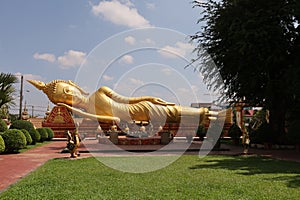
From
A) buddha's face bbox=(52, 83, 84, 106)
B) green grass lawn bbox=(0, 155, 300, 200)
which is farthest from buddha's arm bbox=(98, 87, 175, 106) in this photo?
green grass lawn bbox=(0, 155, 300, 200)

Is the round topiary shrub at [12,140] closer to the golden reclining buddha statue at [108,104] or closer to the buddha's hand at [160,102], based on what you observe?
the golden reclining buddha statue at [108,104]

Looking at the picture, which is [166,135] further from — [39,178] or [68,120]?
[39,178]

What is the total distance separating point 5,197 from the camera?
5203 mm

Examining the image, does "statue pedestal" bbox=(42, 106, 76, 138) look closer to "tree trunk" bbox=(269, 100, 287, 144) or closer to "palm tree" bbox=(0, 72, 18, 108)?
"palm tree" bbox=(0, 72, 18, 108)

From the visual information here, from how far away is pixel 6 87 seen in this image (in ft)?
34.7

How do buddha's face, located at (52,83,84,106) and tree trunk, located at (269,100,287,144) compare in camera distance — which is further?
buddha's face, located at (52,83,84,106)

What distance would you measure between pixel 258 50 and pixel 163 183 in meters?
8.93

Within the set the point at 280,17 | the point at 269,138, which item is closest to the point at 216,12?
the point at 280,17

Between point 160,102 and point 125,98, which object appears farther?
point 160,102

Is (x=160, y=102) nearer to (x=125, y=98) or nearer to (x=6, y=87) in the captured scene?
(x=125, y=98)

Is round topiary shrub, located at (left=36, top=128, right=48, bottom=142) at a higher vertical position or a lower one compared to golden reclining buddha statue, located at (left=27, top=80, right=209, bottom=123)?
lower

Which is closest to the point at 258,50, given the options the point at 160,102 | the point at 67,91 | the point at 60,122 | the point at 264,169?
the point at 264,169

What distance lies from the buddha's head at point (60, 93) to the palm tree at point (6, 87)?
9298mm

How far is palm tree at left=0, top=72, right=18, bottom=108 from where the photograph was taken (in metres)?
10.3
